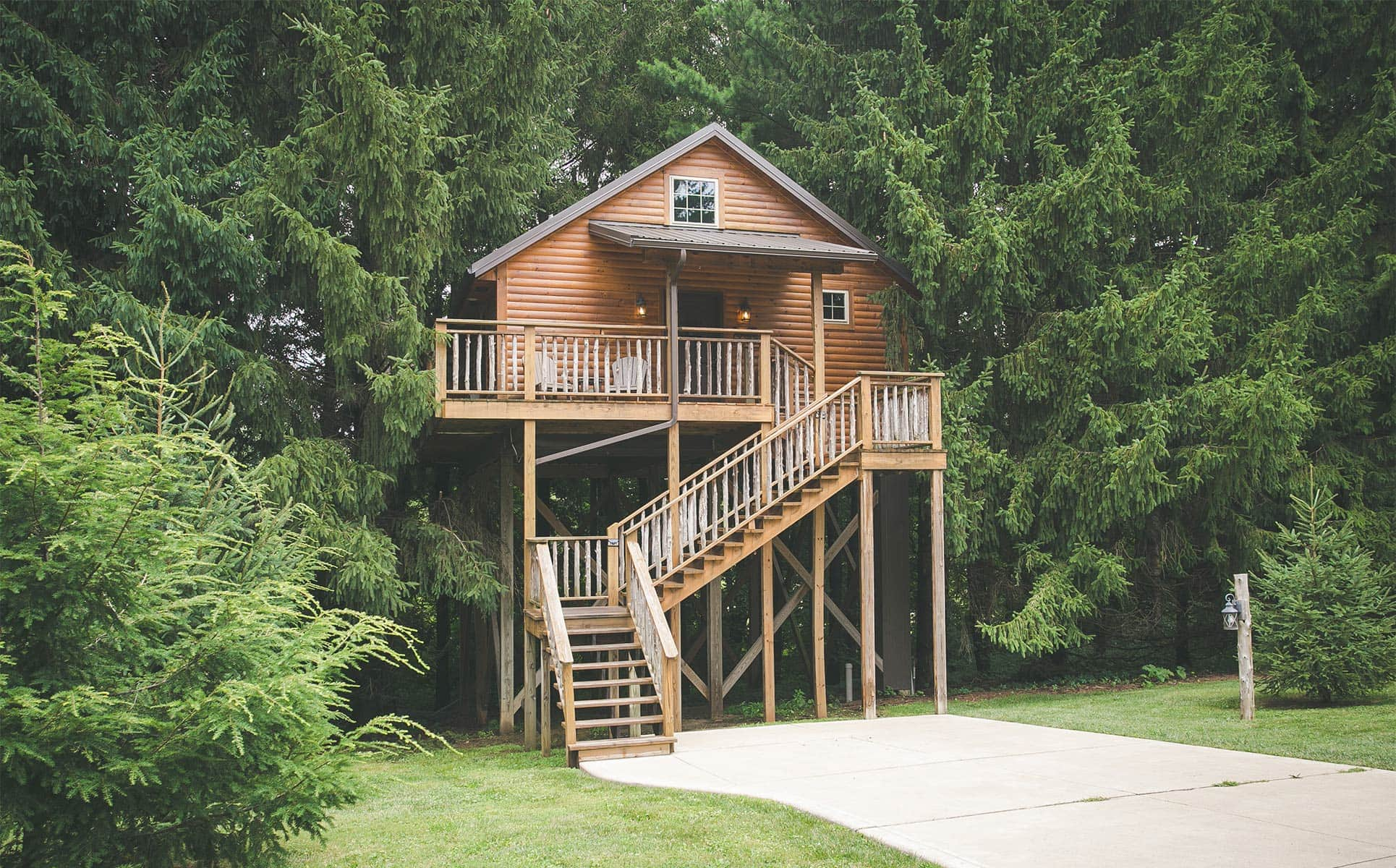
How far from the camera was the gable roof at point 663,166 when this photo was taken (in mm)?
16344

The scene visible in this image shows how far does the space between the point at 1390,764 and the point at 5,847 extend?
10.2 metres

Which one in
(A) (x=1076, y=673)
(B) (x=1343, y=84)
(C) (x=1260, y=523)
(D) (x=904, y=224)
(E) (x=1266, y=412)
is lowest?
(A) (x=1076, y=673)

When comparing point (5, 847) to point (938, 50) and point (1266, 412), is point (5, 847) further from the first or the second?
point (938, 50)

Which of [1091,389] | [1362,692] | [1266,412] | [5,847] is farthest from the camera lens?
[1091,389]

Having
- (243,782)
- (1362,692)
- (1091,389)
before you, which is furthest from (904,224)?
(243,782)

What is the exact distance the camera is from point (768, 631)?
15.5 metres

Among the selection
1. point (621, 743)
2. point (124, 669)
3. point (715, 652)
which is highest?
point (124, 669)

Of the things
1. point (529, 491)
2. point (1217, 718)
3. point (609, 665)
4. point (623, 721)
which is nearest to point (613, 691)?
point (609, 665)

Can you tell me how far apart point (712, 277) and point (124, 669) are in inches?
509

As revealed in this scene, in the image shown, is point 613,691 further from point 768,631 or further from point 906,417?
point 906,417

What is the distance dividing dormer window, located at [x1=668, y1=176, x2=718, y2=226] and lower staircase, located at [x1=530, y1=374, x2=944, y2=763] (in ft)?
13.2

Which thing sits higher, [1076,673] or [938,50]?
[938,50]

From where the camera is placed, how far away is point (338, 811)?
9.19m

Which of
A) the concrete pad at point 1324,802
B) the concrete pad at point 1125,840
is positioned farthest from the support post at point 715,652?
the concrete pad at point 1125,840
